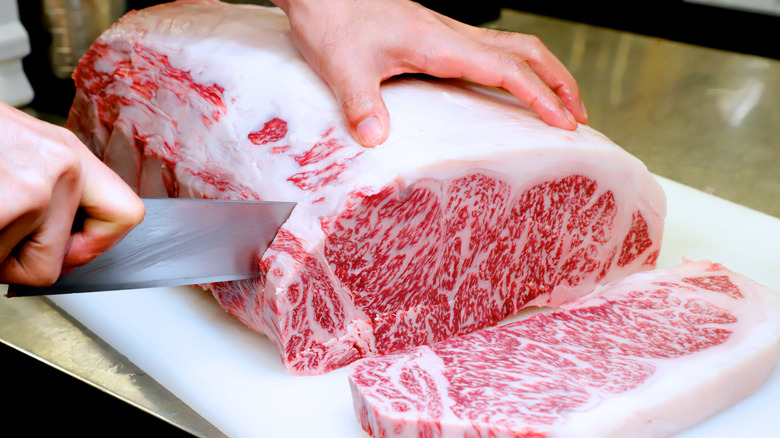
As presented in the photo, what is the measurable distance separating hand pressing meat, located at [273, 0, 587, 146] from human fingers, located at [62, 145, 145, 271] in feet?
1.99

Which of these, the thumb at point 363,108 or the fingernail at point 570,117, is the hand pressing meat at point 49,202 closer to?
the thumb at point 363,108

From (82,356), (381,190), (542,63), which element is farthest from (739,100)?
(82,356)

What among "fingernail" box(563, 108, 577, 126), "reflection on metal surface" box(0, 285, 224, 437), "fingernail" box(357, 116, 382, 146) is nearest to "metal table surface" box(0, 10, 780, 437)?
"reflection on metal surface" box(0, 285, 224, 437)

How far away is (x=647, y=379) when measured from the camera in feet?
4.89

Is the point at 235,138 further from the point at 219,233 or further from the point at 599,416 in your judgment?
the point at 599,416

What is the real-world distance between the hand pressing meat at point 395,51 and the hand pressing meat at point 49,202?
627mm

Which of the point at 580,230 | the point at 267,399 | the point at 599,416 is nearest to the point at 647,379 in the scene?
the point at 599,416

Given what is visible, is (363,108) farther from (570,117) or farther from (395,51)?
(570,117)

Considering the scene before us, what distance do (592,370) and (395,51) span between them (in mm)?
807

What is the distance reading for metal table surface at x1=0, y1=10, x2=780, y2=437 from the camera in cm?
171

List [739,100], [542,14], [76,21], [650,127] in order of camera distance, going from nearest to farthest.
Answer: [76,21] → [650,127] → [739,100] → [542,14]

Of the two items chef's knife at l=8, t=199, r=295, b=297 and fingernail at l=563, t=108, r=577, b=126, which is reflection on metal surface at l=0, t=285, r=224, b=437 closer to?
chef's knife at l=8, t=199, r=295, b=297

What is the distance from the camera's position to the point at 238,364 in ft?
5.62

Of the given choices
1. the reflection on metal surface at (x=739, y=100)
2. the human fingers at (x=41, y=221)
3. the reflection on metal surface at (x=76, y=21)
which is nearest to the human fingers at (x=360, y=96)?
the human fingers at (x=41, y=221)
